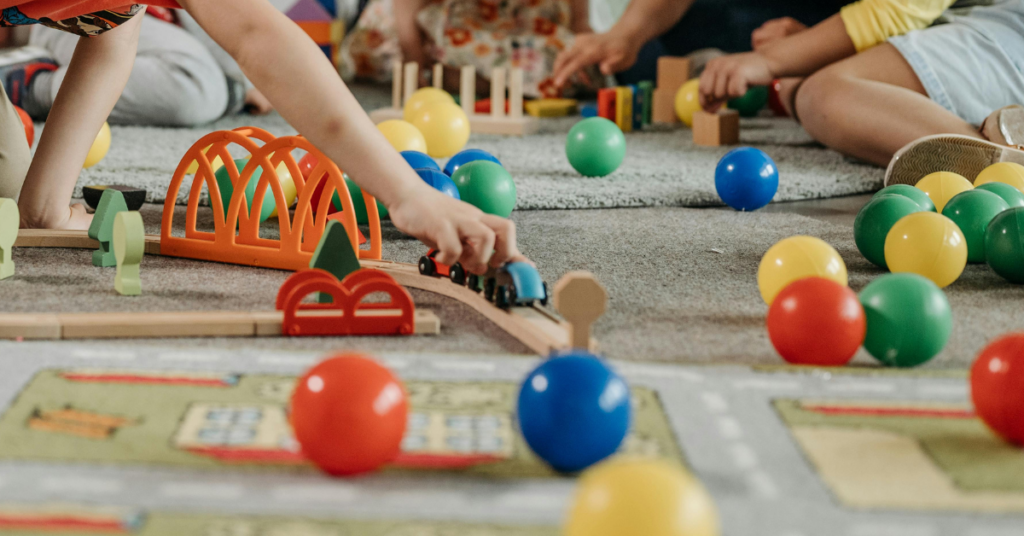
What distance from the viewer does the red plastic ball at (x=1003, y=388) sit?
2.27ft

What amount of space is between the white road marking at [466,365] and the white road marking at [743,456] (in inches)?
9.5

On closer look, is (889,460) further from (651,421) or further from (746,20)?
(746,20)

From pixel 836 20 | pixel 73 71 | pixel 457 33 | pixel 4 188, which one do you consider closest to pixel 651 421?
pixel 73 71

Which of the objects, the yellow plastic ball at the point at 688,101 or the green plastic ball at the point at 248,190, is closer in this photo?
the green plastic ball at the point at 248,190

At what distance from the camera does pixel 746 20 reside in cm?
339

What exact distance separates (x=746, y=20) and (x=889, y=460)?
2.94m

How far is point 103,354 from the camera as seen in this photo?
34.2 inches

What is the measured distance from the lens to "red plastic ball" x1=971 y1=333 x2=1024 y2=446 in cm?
69

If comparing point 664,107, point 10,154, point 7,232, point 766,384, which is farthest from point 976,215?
point 664,107

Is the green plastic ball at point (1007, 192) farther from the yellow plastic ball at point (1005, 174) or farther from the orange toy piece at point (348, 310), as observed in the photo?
the orange toy piece at point (348, 310)

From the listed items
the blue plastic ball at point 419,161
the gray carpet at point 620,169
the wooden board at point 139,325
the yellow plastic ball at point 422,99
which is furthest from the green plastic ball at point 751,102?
the wooden board at point 139,325

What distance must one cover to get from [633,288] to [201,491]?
652 millimetres

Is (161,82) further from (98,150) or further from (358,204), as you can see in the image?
(358,204)

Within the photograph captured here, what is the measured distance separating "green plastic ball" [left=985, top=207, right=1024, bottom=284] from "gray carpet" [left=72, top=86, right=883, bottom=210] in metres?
0.55
